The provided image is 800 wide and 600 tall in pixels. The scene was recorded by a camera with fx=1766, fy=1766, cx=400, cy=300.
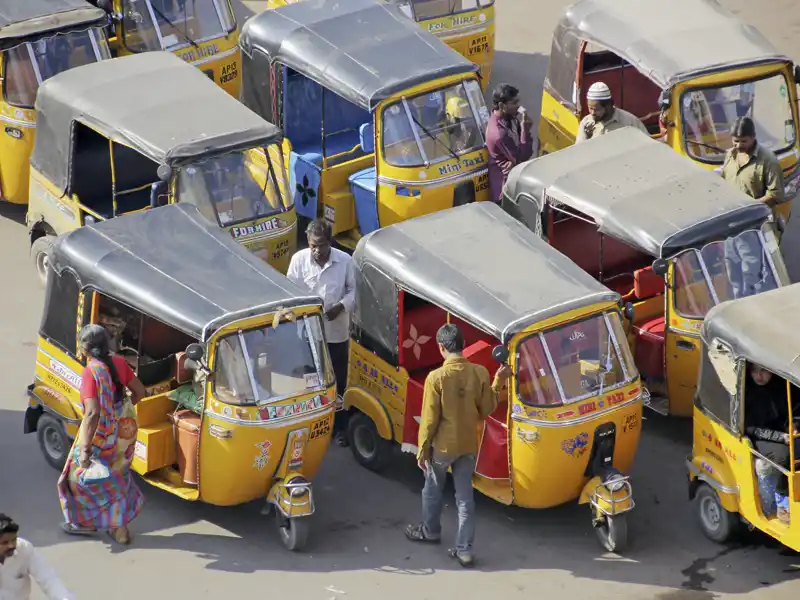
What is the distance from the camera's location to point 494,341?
1355 cm

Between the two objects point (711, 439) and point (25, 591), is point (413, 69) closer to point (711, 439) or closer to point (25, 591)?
point (711, 439)

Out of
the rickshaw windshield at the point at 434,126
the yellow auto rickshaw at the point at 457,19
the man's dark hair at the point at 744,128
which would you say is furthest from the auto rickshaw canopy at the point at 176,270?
the yellow auto rickshaw at the point at 457,19

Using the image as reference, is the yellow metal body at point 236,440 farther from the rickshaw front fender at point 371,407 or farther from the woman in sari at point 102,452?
the rickshaw front fender at point 371,407

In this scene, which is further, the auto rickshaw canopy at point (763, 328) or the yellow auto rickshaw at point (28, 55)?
the yellow auto rickshaw at point (28, 55)

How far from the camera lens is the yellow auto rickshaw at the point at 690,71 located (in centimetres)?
1623

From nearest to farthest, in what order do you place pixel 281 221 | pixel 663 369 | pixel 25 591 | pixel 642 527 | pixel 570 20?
pixel 25 591 < pixel 642 527 < pixel 663 369 < pixel 281 221 < pixel 570 20

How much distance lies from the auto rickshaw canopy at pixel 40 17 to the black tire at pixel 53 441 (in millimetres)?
4870

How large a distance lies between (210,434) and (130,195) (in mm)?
4219

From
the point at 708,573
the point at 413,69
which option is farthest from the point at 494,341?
the point at 413,69

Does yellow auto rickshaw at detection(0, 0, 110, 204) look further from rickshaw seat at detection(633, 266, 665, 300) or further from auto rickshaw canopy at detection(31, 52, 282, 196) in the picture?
rickshaw seat at detection(633, 266, 665, 300)

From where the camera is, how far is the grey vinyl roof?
16344 mm

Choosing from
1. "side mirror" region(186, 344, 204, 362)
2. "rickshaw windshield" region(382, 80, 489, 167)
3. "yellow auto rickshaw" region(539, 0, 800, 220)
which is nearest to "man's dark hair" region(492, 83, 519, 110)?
"rickshaw windshield" region(382, 80, 489, 167)

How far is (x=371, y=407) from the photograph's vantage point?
1355 cm

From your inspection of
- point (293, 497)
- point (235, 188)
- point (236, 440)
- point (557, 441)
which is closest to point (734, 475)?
point (557, 441)
